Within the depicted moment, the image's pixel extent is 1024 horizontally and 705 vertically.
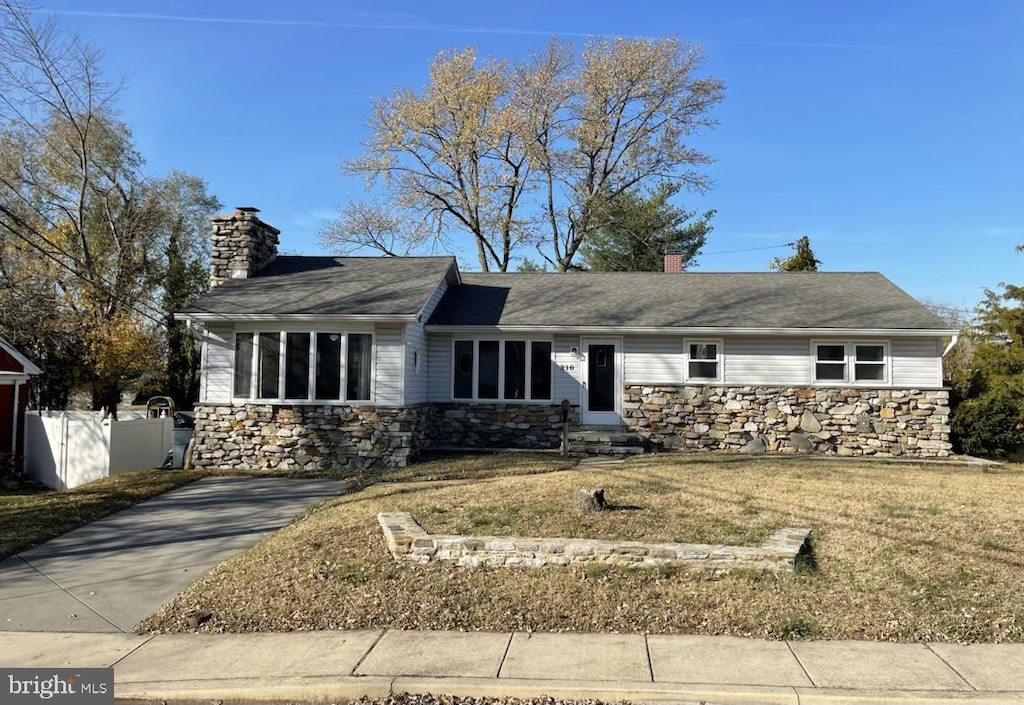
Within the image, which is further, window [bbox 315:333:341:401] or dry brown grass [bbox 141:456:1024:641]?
window [bbox 315:333:341:401]

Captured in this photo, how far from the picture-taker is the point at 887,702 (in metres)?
4.41

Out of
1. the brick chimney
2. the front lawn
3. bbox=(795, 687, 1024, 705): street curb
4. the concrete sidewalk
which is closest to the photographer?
bbox=(795, 687, 1024, 705): street curb

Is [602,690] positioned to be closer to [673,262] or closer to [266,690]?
[266,690]

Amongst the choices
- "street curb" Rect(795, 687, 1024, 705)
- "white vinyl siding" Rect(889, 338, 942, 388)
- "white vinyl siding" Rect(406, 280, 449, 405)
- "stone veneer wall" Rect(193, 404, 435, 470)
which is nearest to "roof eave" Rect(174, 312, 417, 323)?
"white vinyl siding" Rect(406, 280, 449, 405)

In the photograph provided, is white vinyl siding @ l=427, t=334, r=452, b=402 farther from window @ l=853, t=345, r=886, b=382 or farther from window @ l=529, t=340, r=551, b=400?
window @ l=853, t=345, r=886, b=382

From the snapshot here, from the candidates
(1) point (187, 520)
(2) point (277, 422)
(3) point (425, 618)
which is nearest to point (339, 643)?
(3) point (425, 618)

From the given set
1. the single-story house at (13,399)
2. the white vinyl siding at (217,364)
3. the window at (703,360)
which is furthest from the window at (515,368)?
the single-story house at (13,399)

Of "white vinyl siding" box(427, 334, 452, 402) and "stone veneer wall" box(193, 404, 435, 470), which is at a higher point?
"white vinyl siding" box(427, 334, 452, 402)

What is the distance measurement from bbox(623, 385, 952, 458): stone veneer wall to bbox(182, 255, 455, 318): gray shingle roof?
17.8 feet

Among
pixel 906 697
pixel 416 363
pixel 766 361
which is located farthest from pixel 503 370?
pixel 906 697

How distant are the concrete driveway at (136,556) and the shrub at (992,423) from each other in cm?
1325

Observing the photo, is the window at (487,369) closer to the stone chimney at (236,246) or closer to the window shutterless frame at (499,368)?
the window shutterless frame at (499,368)

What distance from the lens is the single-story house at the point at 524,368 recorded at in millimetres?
13766

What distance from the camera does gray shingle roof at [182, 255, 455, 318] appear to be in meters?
13.9
